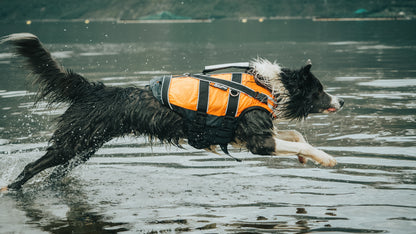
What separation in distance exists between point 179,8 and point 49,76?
334 feet

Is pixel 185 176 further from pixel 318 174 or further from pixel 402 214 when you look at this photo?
pixel 402 214

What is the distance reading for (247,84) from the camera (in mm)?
6918

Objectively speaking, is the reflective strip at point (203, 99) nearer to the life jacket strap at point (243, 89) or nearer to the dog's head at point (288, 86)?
the life jacket strap at point (243, 89)

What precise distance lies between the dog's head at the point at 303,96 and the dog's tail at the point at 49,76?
250 cm

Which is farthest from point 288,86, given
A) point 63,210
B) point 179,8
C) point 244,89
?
point 179,8

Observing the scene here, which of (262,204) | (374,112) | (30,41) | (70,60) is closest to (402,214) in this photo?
(262,204)

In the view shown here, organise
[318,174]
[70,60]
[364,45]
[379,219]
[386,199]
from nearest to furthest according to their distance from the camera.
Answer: [379,219] → [386,199] → [318,174] → [70,60] → [364,45]

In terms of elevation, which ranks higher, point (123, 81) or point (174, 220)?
point (123, 81)

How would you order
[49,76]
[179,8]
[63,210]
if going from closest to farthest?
[63,210], [49,76], [179,8]

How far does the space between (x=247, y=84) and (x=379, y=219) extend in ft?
7.48

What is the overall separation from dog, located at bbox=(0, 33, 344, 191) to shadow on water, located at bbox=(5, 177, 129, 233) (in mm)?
331

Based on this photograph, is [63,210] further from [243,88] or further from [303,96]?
[303,96]

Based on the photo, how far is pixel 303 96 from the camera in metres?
7.07

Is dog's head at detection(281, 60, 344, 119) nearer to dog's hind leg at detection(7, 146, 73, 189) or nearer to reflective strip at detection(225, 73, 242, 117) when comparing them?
reflective strip at detection(225, 73, 242, 117)
